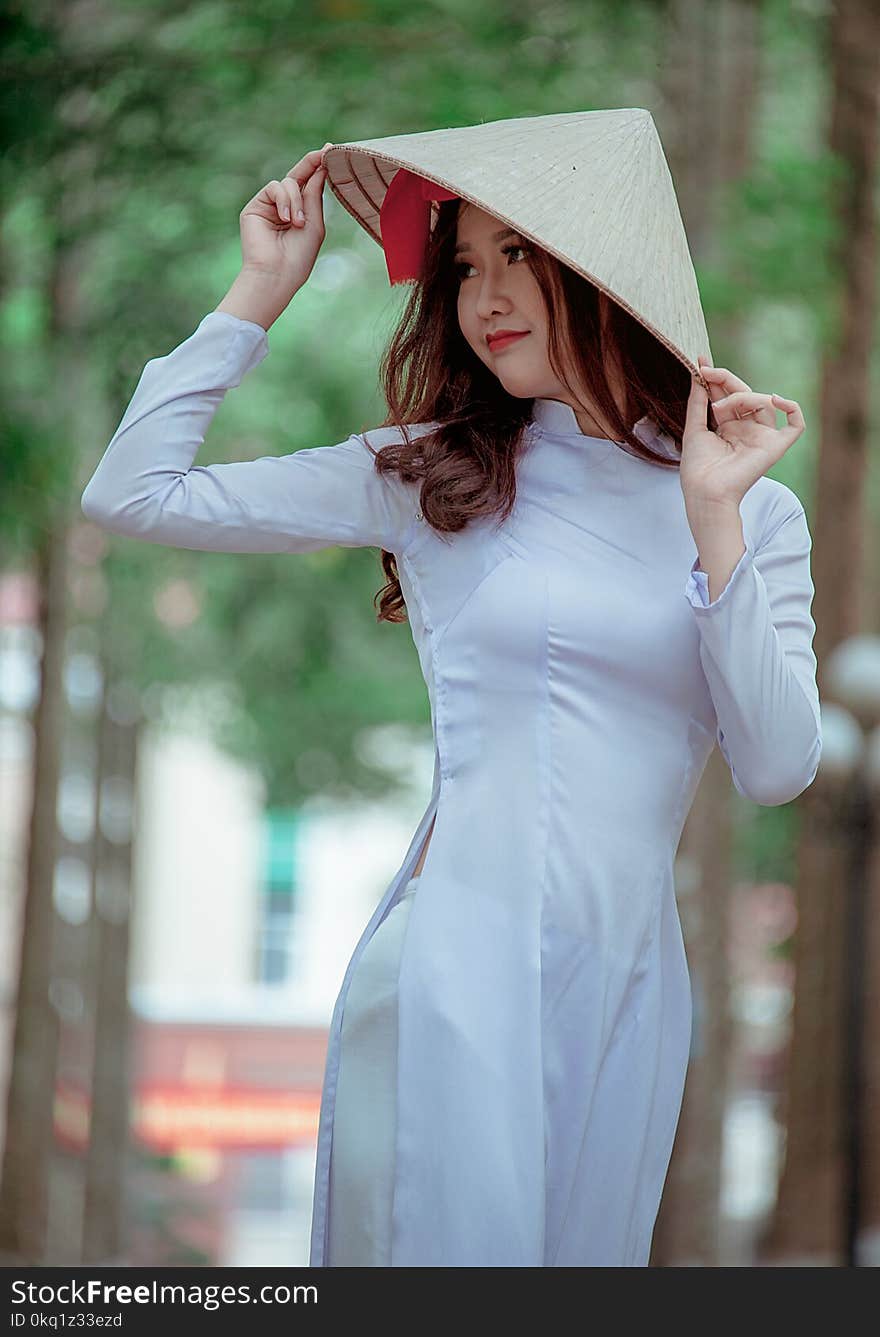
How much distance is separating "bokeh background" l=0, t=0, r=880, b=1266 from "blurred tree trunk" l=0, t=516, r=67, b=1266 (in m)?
0.02

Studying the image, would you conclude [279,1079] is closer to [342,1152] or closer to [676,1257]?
[676,1257]

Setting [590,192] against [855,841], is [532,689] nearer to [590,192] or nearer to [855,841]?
[590,192]

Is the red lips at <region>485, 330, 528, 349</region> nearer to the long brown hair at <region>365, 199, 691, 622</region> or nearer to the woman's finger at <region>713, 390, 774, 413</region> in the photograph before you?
the long brown hair at <region>365, 199, 691, 622</region>

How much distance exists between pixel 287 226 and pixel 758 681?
0.70 metres

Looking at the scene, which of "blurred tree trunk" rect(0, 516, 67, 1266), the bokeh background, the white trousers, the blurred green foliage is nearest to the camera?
the white trousers

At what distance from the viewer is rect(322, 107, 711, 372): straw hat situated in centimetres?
173

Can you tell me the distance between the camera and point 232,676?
11336 mm

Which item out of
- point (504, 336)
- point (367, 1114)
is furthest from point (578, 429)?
point (367, 1114)

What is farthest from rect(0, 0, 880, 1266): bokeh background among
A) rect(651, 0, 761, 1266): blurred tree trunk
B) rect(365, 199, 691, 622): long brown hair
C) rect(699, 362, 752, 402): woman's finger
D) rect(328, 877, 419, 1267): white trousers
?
rect(328, 877, 419, 1267): white trousers

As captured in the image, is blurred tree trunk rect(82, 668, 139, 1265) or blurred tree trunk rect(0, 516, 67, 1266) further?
blurred tree trunk rect(82, 668, 139, 1265)

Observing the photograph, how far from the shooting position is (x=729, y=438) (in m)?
1.76

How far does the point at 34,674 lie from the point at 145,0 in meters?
3.61

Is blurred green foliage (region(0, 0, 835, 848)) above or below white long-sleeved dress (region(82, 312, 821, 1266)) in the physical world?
above

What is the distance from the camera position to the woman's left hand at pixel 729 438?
171cm
